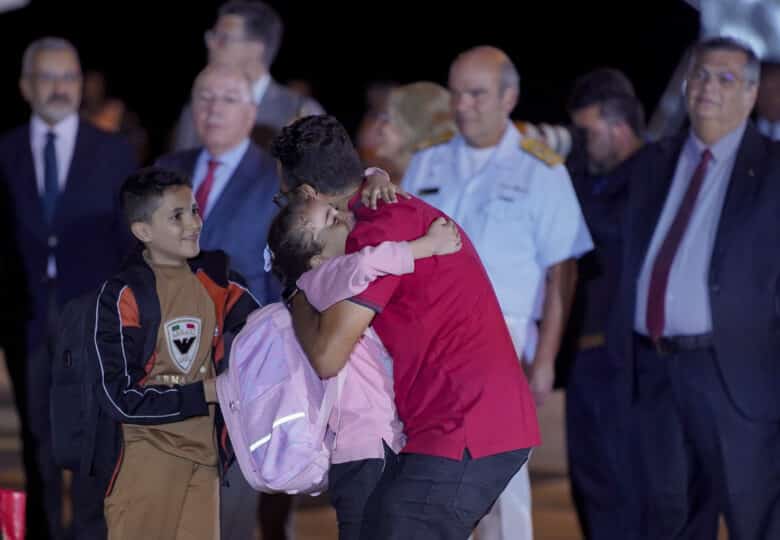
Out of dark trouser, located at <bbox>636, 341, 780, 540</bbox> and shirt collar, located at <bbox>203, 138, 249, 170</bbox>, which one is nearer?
dark trouser, located at <bbox>636, 341, 780, 540</bbox>

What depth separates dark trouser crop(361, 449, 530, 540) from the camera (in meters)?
3.21

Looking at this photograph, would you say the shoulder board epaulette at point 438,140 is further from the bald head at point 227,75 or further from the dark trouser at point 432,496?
the dark trouser at point 432,496

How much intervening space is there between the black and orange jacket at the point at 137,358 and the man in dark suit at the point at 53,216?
1.39 metres

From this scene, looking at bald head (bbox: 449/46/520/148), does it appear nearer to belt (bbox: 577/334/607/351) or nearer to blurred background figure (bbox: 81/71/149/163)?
belt (bbox: 577/334/607/351)

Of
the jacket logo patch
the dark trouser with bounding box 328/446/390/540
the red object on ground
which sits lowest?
the red object on ground

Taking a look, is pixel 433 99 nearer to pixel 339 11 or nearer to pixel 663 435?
→ pixel 663 435

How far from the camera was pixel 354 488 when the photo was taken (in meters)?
3.37

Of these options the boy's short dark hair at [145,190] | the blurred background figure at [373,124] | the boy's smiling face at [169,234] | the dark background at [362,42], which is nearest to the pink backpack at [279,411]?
the boy's smiling face at [169,234]

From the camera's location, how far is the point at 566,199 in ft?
15.8

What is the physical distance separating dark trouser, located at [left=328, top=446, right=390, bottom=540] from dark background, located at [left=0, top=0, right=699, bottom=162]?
6.13 m

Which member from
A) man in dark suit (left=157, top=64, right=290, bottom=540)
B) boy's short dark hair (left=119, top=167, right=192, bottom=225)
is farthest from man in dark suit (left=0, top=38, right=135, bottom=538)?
boy's short dark hair (left=119, top=167, right=192, bottom=225)

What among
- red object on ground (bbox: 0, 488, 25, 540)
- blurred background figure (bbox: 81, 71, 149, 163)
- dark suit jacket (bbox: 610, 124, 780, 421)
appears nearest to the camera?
dark suit jacket (bbox: 610, 124, 780, 421)

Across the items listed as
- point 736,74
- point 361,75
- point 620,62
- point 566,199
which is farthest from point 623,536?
point 361,75

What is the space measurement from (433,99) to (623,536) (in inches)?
63.6
